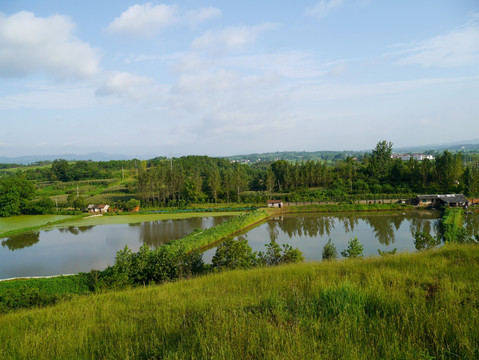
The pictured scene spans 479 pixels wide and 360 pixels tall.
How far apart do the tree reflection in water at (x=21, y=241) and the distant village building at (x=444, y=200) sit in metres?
38.0

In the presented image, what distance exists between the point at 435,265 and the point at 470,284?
1.52 meters

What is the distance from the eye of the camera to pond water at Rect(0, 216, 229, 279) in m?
16.6

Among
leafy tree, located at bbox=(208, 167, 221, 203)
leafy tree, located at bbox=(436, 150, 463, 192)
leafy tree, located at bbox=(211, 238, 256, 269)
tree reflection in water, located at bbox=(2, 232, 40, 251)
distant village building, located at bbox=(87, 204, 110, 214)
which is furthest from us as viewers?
leafy tree, located at bbox=(208, 167, 221, 203)

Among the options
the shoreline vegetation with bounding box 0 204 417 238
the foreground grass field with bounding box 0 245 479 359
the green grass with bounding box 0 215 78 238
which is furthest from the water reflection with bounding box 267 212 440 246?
the green grass with bounding box 0 215 78 238

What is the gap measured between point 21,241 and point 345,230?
26945 millimetres

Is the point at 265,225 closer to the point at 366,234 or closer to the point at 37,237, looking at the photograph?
the point at 366,234

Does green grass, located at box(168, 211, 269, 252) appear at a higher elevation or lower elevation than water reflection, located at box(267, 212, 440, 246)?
higher

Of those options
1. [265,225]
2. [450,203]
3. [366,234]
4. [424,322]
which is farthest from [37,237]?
[450,203]

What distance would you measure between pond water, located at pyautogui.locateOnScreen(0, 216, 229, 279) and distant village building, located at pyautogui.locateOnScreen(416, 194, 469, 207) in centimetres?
2248

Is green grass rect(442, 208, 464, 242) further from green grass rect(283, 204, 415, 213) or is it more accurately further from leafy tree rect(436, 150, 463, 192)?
leafy tree rect(436, 150, 463, 192)

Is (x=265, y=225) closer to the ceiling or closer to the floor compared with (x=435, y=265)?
closer to the floor

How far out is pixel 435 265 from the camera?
16.9 ft

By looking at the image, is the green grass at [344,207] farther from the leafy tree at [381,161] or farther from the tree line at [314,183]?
the leafy tree at [381,161]

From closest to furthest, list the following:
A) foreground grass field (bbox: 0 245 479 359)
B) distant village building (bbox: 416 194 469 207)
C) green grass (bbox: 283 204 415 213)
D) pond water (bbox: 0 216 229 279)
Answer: foreground grass field (bbox: 0 245 479 359), pond water (bbox: 0 216 229 279), distant village building (bbox: 416 194 469 207), green grass (bbox: 283 204 415 213)
